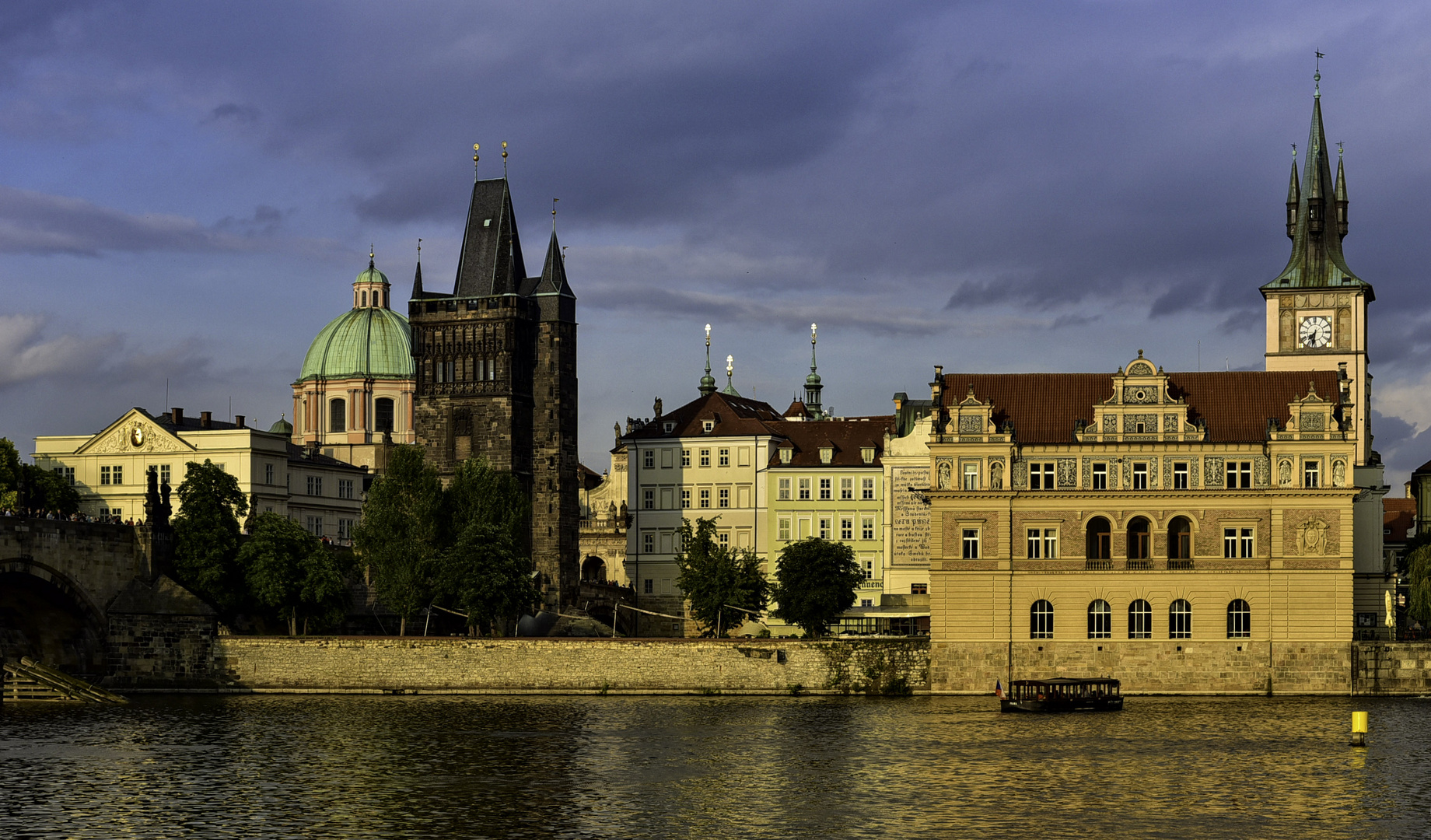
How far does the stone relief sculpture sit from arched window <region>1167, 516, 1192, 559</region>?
16.3 ft

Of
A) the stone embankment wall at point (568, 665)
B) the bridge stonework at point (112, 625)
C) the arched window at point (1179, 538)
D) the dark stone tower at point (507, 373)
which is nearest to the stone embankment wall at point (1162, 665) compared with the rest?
the stone embankment wall at point (568, 665)

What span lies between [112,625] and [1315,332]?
69734 mm

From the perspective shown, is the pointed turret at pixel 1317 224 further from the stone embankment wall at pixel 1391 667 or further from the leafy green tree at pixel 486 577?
the leafy green tree at pixel 486 577

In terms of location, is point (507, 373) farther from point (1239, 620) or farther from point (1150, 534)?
point (1239, 620)

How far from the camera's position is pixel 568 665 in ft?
315

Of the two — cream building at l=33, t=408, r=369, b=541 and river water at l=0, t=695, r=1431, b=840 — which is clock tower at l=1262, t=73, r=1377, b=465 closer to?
river water at l=0, t=695, r=1431, b=840

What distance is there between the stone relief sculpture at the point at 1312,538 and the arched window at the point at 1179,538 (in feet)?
16.3

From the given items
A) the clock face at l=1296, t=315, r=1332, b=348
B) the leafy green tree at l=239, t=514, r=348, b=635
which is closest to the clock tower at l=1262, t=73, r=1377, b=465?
the clock face at l=1296, t=315, r=1332, b=348

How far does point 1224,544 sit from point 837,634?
23615mm

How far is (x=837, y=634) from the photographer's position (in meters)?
108

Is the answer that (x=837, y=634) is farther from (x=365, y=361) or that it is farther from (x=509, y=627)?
(x=365, y=361)

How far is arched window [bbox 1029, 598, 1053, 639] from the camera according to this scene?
304 ft

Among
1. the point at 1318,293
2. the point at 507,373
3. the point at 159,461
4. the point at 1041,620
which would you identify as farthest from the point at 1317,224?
the point at 159,461

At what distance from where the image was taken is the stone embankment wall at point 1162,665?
90875 mm
